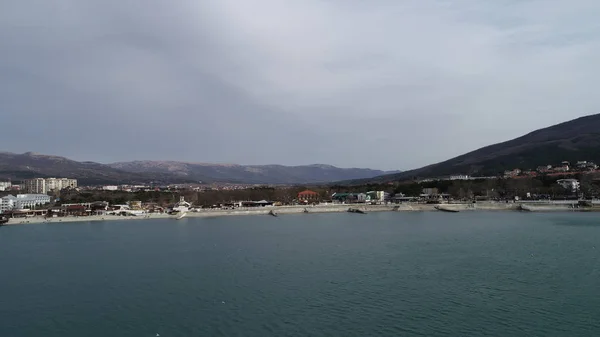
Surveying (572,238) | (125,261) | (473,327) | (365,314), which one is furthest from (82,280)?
(572,238)

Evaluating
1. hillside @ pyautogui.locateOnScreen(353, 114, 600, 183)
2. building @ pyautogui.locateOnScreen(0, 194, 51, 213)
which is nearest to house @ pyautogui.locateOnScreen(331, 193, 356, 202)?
building @ pyautogui.locateOnScreen(0, 194, 51, 213)

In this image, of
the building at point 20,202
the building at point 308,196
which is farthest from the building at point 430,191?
the building at point 20,202

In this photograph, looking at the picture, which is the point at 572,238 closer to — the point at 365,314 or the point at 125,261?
the point at 365,314

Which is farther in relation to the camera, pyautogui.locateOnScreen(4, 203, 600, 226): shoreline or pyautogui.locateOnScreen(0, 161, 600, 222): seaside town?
pyautogui.locateOnScreen(0, 161, 600, 222): seaside town

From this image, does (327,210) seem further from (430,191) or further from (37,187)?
(37,187)

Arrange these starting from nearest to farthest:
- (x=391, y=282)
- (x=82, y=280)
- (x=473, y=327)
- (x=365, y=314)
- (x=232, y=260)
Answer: (x=473, y=327) → (x=365, y=314) → (x=391, y=282) → (x=82, y=280) → (x=232, y=260)

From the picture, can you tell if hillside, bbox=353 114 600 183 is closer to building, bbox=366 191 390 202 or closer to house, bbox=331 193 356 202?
building, bbox=366 191 390 202
